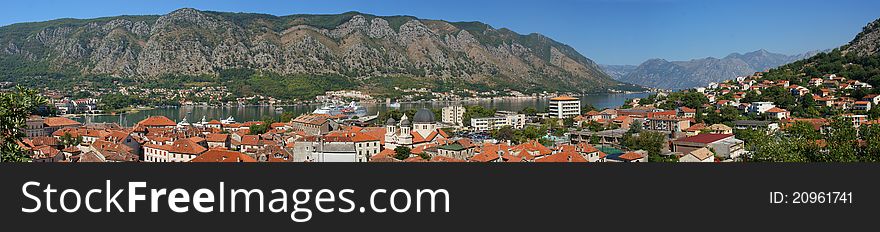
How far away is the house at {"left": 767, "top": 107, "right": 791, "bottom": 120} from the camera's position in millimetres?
23734

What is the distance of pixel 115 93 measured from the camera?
189 ft

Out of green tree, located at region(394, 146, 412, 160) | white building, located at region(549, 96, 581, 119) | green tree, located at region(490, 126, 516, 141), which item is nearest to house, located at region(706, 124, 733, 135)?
green tree, located at region(490, 126, 516, 141)

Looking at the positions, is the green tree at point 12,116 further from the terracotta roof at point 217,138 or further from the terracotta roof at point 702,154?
the terracotta roof at point 702,154

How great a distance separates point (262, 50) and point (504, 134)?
197 ft

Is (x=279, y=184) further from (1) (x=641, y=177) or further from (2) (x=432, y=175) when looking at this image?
(1) (x=641, y=177)

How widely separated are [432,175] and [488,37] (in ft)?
373

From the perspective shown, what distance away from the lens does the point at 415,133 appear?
18.5 meters

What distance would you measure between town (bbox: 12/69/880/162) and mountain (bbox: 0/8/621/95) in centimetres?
4817

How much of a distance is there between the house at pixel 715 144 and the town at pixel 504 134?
2cm

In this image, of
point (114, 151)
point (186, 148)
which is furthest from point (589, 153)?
point (114, 151)

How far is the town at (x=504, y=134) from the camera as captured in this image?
14.1 meters

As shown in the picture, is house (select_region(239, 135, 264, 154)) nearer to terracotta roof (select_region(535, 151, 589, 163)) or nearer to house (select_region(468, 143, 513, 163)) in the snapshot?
house (select_region(468, 143, 513, 163))

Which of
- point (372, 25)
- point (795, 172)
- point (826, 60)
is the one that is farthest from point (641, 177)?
point (372, 25)

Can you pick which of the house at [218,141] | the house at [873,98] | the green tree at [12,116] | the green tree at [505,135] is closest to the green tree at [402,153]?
the house at [218,141]
